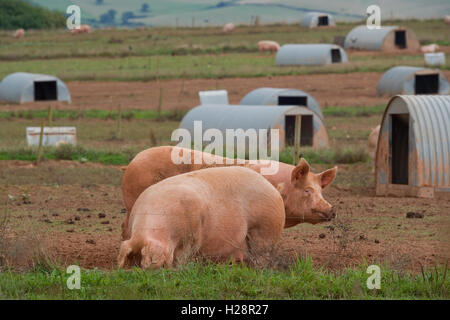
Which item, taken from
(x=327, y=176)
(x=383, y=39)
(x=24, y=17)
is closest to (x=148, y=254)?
(x=327, y=176)

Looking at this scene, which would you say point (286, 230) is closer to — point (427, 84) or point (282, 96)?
point (282, 96)

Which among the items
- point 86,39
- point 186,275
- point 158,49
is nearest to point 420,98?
point 186,275

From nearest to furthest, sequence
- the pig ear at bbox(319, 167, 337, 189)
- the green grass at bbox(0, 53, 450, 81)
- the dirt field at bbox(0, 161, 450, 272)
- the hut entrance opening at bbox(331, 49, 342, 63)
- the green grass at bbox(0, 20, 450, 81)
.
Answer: the dirt field at bbox(0, 161, 450, 272), the pig ear at bbox(319, 167, 337, 189), the green grass at bbox(0, 53, 450, 81), the green grass at bbox(0, 20, 450, 81), the hut entrance opening at bbox(331, 49, 342, 63)

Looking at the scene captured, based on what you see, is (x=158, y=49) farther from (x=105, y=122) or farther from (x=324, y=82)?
(x=105, y=122)

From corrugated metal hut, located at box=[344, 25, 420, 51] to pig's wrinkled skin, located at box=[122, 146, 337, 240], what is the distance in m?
42.5

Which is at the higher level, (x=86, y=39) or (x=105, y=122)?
(x=86, y=39)

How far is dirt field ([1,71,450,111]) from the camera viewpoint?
31.7m

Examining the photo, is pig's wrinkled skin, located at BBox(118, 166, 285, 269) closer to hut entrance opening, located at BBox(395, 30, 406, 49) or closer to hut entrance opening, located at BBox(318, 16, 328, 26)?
hut entrance opening, located at BBox(395, 30, 406, 49)

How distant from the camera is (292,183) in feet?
27.6

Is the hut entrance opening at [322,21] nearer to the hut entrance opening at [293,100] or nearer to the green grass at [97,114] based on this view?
the green grass at [97,114]

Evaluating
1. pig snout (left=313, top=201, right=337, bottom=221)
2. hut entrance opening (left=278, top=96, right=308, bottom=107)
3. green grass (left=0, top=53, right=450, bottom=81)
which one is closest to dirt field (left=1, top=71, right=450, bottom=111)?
green grass (left=0, top=53, right=450, bottom=81)

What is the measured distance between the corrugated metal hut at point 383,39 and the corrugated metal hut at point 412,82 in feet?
53.3
